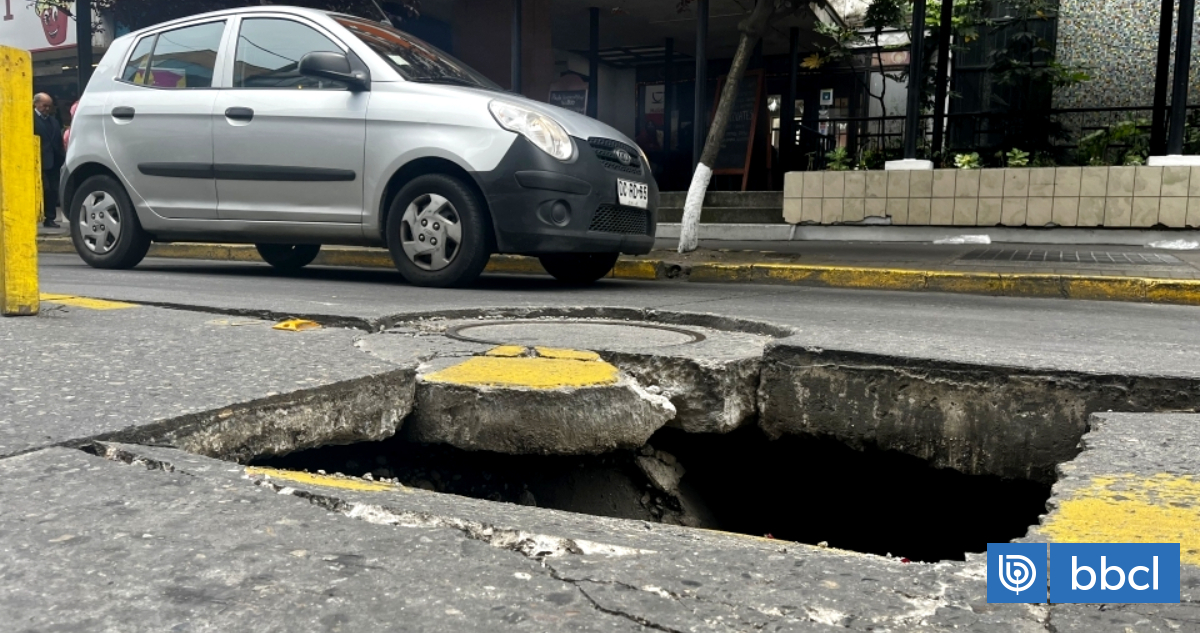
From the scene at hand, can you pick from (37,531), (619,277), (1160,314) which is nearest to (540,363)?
(37,531)

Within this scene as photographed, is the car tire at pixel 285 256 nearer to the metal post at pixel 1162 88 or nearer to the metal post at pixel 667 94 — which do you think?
the metal post at pixel 1162 88

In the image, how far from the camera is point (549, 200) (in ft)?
16.6

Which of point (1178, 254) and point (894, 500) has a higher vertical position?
point (1178, 254)

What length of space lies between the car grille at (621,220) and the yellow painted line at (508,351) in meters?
2.52

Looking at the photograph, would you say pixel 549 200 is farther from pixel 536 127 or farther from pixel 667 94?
pixel 667 94

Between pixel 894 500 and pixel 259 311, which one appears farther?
pixel 259 311

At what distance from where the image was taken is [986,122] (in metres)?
12.8

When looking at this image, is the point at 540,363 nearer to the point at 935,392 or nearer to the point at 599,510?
the point at 599,510

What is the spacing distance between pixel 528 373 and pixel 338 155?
3387 mm

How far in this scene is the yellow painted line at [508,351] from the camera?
2740 millimetres

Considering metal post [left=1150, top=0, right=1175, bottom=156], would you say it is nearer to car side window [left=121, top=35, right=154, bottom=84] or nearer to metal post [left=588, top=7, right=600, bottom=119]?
metal post [left=588, top=7, right=600, bottom=119]

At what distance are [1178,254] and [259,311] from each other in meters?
7.74

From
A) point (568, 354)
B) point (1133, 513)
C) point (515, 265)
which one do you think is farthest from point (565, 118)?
point (1133, 513)

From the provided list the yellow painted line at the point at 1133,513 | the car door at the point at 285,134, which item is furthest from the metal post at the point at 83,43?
the yellow painted line at the point at 1133,513
